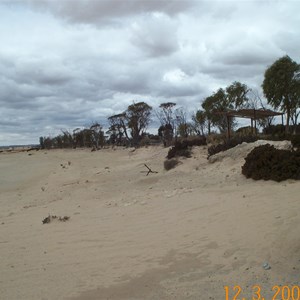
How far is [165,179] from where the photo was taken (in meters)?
14.1

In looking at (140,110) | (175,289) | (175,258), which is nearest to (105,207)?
(175,258)

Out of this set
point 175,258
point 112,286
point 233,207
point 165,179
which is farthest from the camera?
point 165,179

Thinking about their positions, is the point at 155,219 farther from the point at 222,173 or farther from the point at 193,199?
the point at 222,173

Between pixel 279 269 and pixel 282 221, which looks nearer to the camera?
pixel 279 269

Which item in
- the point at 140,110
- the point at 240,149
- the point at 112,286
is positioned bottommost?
the point at 112,286

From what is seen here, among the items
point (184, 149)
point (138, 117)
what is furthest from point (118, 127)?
point (184, 149)

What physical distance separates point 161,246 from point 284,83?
1031 inches

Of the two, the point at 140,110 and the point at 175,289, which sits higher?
the point at 140,110

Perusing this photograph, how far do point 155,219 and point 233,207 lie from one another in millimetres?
1729

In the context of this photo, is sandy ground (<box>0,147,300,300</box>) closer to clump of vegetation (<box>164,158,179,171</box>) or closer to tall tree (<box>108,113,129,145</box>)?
clump of vegetation (<box>164,158,179,171</box>)

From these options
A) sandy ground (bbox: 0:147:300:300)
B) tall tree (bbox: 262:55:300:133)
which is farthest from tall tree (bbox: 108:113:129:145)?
sandy ground (bbox: 0:147:300:300)
